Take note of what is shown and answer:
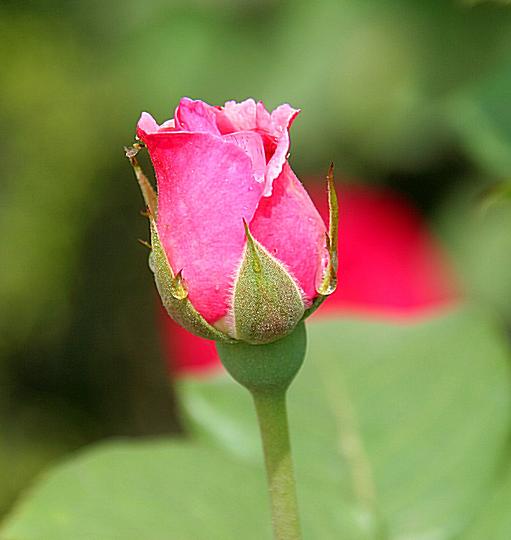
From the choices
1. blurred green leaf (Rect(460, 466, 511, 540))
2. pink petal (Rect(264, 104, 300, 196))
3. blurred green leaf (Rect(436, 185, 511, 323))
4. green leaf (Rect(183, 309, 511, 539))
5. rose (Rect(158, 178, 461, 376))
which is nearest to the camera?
pink petal (Rect(264, 104, 300, 196))

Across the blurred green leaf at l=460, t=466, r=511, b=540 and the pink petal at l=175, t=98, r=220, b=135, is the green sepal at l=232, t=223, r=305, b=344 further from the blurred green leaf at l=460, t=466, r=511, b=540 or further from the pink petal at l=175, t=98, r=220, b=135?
the blurred green leaf at l=460, t=466, r=511, b=540

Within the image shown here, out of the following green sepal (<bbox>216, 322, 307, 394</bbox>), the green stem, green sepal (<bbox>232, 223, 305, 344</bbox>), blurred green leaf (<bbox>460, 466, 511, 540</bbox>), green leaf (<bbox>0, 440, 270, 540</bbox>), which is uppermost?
green sepal (<bbox>232, 223, 305, 344</bbox>)

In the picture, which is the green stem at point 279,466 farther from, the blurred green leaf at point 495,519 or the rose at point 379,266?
the rose at point 379,266

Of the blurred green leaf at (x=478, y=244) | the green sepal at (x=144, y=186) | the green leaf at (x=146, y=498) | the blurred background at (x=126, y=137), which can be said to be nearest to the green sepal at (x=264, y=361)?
the green sepal at (x=144, y=186)

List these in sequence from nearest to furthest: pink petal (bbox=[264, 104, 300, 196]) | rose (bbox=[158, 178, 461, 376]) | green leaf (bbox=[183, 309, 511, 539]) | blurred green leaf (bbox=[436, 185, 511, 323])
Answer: pink petal (bbox=[264, 104, 300, 196])
green leaf (bbox=[183, 309, 511, 539])
rose (bbox=[158, 178, 461, 376])
blurred green leaf (bbox=[436, 185, 511, 323])

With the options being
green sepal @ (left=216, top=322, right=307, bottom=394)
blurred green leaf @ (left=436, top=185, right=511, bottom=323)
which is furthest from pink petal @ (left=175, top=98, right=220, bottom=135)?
blurred green leaf @ (left=436, top=185, right=511, bottom=323)

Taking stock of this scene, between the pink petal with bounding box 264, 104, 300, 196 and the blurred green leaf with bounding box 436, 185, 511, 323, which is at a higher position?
the pink petal with bounding box 264, 104, 300, 196

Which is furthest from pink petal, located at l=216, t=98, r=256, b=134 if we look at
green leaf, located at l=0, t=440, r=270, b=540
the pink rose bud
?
green leaf, located at l=0, t=440, r=270, b=540

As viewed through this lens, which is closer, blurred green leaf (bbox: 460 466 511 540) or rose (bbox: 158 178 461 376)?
blurred green leaf (bbox: 460 466 511 540)
